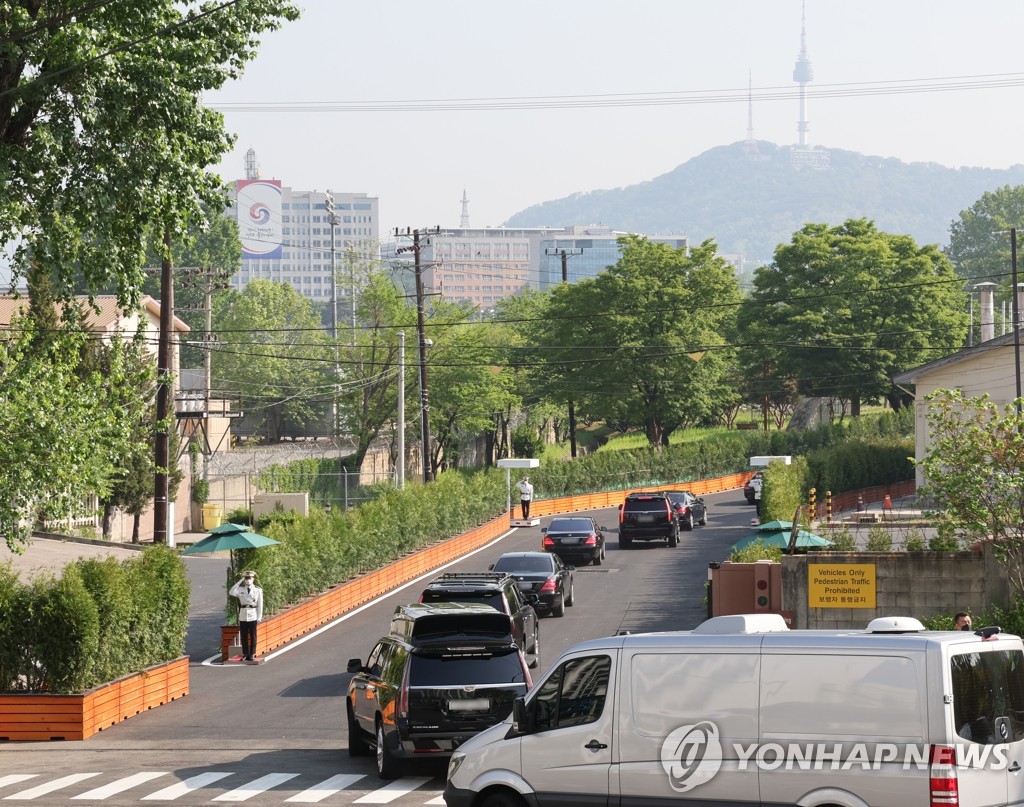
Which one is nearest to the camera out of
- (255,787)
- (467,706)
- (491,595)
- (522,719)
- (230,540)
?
(522,719)

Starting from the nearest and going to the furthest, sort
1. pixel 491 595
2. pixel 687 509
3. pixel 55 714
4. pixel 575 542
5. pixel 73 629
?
pixel 55 714
pixel 73 629
pixel 491 595
pixel 575 542
pixel 687 509

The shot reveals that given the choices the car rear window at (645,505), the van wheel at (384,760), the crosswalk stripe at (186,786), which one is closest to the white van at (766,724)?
the van wheel at (384,760)

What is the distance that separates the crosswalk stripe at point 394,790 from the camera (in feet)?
51.3

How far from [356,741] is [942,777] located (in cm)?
976

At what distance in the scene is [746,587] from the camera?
27484 millimetres

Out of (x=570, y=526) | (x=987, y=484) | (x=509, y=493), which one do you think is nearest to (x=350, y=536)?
(x=570, y=526)

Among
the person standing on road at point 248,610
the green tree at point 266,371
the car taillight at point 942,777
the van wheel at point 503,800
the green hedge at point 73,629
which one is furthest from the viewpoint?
the green tree at point 266,371

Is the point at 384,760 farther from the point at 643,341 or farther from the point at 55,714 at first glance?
the point at 643,341

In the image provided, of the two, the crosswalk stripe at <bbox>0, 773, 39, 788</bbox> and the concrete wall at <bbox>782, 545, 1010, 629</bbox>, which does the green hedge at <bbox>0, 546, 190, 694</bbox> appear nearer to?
the crosswalk stripe at <bbox>0, 773, 39, 788</bbox>

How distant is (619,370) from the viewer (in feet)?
277

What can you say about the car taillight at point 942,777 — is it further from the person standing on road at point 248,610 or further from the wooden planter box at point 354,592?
the wooden planter box at point 354,592

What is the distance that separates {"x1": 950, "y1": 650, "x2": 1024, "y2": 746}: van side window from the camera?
10.8m

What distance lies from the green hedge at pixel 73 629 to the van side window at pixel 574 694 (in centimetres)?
1096

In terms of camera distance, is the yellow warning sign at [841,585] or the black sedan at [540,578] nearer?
the yellow warning sign at [841,585]
